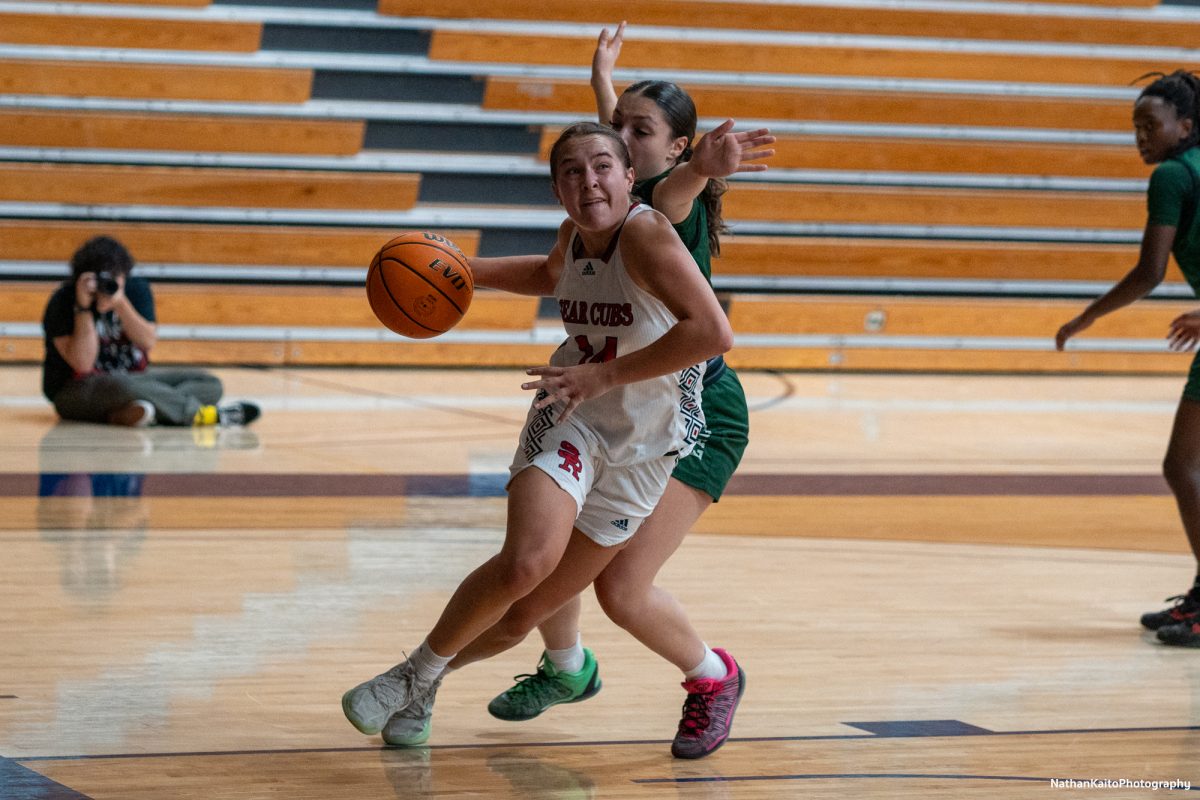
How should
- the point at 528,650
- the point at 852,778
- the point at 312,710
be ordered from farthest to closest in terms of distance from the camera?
the point at 528,650 < the point at 312,710 < the point at 852,778

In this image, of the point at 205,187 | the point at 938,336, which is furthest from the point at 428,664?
the point at 938,336

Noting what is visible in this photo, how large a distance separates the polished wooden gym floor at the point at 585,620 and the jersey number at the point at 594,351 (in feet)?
2.40

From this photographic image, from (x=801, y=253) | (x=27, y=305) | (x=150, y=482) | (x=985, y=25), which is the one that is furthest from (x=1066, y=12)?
(x=150, y=482)

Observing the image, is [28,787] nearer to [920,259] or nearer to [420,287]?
[420,287]

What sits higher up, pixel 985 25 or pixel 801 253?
pixel 985 25

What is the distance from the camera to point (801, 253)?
35.1ft

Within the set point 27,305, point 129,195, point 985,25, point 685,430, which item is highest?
point 985,25

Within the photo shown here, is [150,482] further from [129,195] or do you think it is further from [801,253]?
[801,253]

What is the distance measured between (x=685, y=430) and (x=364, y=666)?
3.38 ft

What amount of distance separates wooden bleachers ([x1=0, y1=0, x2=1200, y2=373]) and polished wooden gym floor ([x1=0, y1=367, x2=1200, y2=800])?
2535mm

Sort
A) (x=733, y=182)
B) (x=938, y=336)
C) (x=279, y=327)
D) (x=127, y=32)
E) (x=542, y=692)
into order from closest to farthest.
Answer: (x=542, y=692)
(x=279, y=327)
(x=127, y=32)
(x=733, y=182)
(x=938, y=336)

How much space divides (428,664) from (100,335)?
4.78m

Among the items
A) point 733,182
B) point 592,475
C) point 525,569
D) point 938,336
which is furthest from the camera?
point 938,336
